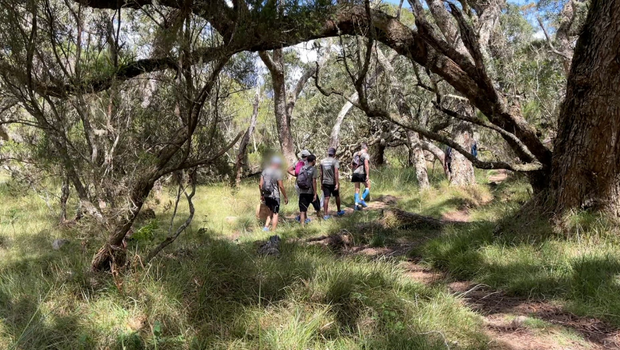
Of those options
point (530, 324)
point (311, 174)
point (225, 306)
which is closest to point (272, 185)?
point (311, 174)

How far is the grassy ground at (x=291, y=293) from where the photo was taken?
2.90 metres

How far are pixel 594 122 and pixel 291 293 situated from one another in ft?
12.6

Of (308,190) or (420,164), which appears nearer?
(308,190)

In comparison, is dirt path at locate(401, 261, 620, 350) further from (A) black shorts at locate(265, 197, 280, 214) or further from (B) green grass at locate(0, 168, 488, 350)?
(A) black shorts at locate(265, 197, 280, 214)

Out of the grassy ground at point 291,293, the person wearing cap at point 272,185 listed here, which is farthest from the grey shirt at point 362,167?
the grassy ground at point 291,293

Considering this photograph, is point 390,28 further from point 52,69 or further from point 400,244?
point 52,69

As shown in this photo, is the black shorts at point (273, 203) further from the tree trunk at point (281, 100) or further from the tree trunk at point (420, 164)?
the tree trunk at point (281, 100)

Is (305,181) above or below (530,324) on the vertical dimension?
above

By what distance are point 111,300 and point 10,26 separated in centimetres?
230

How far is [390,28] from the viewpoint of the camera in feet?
17.6

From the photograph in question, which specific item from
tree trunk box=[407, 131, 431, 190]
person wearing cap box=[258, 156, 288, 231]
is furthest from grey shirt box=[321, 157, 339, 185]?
tree trunk box=[407, 131, 431, 190]

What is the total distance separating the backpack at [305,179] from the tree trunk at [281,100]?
17.2 feet

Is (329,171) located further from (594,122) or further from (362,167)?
(594,122)

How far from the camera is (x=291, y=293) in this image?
11.6 ft
